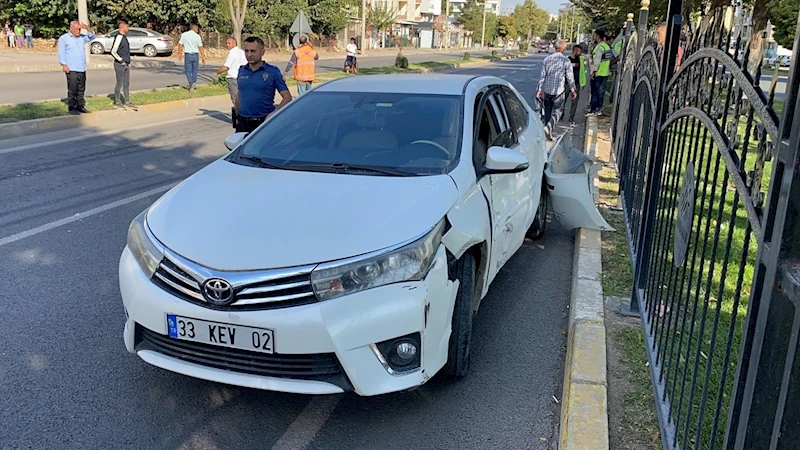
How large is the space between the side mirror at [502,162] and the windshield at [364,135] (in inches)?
8.5

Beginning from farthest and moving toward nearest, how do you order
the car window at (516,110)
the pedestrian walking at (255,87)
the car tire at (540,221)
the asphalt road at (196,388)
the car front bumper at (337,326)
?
the pedestrian walking at (255,87) → the car tire at (540,221) → the car window at (516,110) → the asphalt road at (196,388) → the car front bumper at (337,326)

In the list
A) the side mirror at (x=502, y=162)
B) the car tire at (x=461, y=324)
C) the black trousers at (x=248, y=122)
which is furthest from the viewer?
the black trousers at (x=248, y=122)

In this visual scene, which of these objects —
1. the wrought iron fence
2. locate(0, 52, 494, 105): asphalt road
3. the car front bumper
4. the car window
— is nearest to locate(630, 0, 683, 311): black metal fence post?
the wrought iron fence

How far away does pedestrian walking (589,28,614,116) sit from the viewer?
1525 cm

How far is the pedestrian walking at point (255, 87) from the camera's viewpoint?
797cm

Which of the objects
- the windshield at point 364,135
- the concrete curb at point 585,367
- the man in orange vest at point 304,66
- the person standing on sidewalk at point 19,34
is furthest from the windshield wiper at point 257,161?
the person standing on sidewalk at point 19,34

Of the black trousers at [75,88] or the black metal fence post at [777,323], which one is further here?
the black trousers at [75,88]

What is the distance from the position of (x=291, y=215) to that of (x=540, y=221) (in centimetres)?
349

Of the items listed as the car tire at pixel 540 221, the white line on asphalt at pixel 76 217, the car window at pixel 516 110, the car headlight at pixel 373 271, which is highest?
the car window at pixel 516 110

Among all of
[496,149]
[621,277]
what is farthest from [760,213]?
[621,277]

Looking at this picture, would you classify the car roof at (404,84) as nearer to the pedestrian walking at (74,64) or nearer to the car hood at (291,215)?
the car hood at (291,215)

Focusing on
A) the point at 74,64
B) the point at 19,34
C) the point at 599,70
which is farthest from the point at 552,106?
the point at 19,34

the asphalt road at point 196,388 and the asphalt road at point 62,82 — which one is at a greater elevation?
the asphalt road at point 62,82

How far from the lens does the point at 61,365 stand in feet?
12.3
